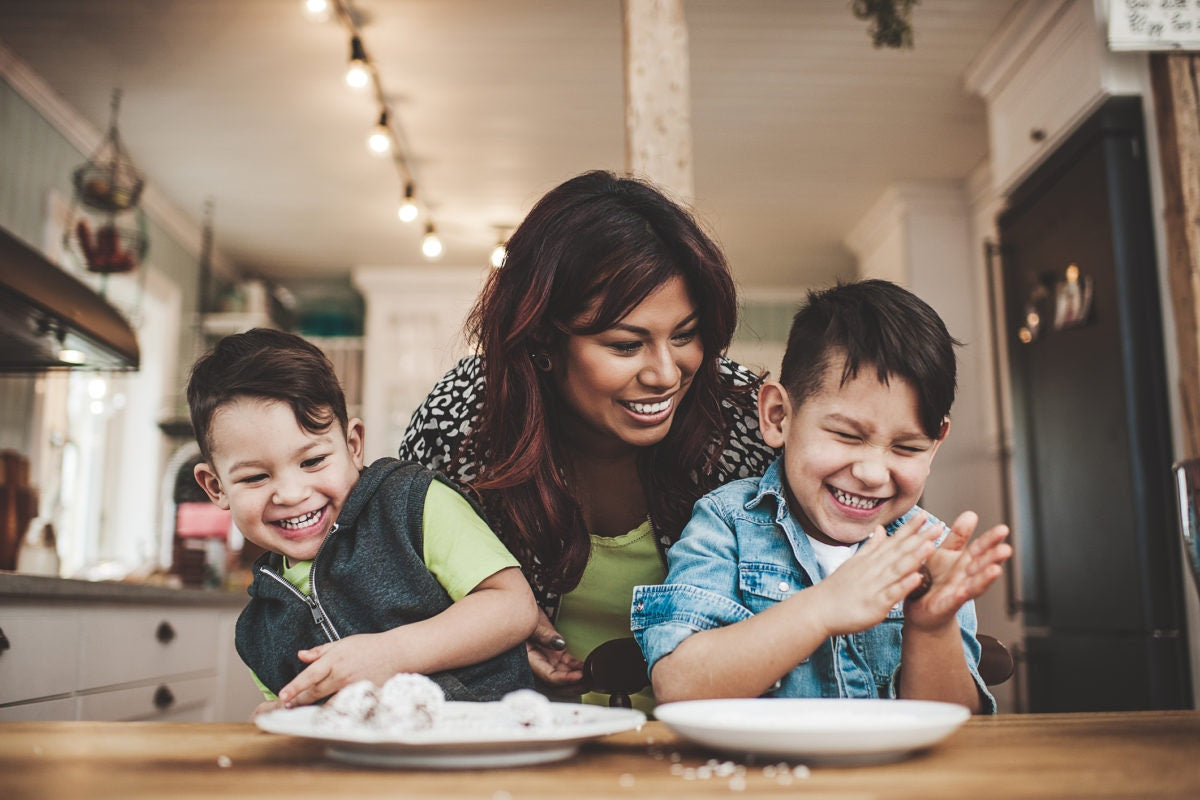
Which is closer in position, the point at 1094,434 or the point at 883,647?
the point at 883,647

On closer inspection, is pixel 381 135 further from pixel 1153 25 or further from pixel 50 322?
pixel 1153 25

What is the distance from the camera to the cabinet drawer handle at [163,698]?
110 inches

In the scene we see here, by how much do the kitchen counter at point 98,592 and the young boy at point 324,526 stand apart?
1001 mm

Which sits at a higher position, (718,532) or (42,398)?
(42,398)

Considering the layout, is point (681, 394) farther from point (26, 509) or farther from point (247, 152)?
point (247, 152)

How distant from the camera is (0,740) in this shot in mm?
784

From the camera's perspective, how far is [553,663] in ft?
4.50

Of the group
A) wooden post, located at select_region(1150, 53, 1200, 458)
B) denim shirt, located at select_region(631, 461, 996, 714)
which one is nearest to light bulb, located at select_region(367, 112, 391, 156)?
wooden post, located at select_region(1150, 53, 1200, 458)

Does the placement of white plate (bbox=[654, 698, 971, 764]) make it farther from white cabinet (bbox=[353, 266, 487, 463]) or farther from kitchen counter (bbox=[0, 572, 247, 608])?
white cabinet (bbox=[353, 266, 487, 463])

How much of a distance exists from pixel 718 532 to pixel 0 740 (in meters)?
0.73

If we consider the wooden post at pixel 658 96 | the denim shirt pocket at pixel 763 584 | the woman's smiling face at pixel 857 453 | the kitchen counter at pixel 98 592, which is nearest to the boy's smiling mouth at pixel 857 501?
the woman's smiling face at pixel 857 453

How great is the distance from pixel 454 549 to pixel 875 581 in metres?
0.51

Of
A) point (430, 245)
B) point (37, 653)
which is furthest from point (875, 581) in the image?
point (430, 245)

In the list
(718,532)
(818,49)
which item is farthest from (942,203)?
(718,532)
